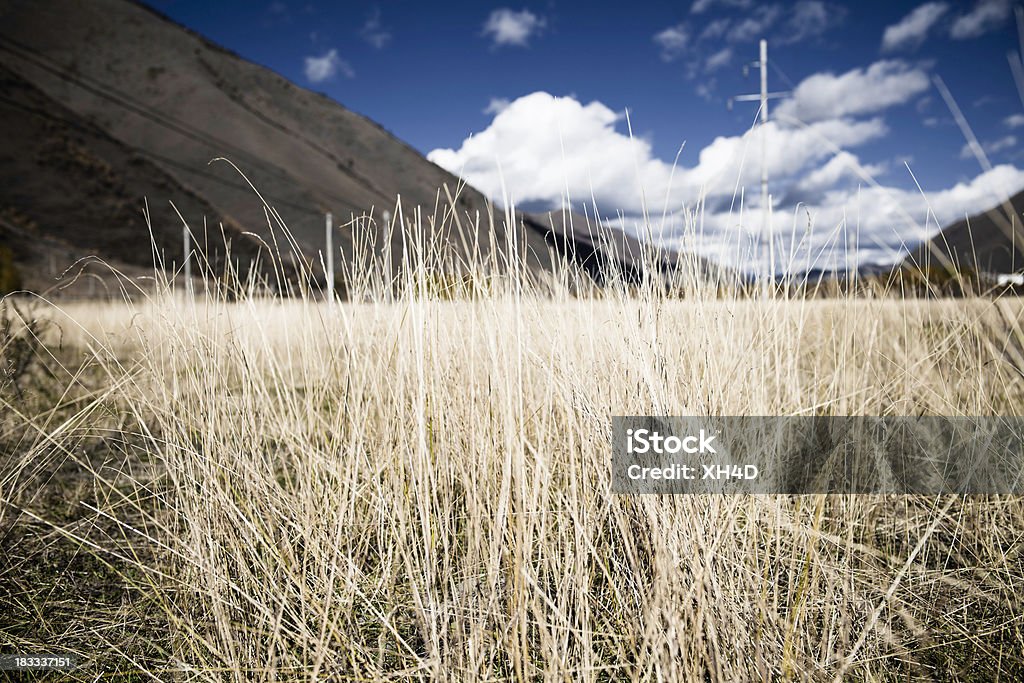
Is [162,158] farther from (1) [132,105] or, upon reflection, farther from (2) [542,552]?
(2) [542,552]

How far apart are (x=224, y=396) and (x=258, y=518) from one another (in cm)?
46

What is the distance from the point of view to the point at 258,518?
4.79 ft

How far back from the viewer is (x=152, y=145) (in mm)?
32375

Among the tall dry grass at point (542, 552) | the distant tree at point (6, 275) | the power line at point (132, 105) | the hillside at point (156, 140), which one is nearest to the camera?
the tall dry grass at point (542, 552)

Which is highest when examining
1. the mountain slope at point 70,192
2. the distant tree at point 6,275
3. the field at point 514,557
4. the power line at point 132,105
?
the power line at point 132,105

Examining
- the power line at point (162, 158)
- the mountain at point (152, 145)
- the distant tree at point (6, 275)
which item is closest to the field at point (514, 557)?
the mountain at point (152, 145)

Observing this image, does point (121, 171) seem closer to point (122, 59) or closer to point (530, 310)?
point (122, 59)

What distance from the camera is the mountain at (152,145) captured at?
23016 millimetres

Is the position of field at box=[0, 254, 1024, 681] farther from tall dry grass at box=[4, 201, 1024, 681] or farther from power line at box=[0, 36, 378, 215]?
power line at box=[0, 36, 378, 215]

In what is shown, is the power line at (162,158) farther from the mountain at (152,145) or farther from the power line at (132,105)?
the power line at (132,105)

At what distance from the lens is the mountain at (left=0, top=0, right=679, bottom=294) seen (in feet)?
75.5

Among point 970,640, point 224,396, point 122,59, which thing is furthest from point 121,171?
point 970,640

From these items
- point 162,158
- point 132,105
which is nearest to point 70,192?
point 162,158

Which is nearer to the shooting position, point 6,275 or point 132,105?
point 6,275
